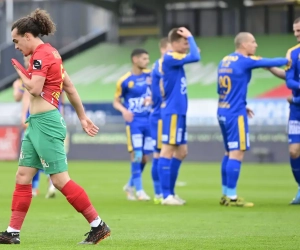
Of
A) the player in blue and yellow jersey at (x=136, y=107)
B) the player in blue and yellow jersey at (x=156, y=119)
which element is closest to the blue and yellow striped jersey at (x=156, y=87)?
the player in blue and yellow jersey at (x=156, y=119)

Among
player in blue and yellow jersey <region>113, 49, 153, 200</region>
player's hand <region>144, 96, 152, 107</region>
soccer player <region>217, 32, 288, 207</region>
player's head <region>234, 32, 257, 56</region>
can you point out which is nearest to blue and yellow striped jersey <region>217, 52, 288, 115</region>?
soccer player <region>217, 32, 288, 207</region>

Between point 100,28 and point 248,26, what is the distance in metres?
7.80

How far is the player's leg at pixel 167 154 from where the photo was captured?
12773 millimetres

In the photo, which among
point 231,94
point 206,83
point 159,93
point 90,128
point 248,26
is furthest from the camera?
point 248,26

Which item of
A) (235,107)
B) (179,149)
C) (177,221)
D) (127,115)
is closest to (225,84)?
(235,107)

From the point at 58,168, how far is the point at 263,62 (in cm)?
521

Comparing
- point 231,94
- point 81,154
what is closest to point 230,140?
point 231,94

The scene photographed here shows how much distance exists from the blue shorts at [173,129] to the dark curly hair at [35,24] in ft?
16.8

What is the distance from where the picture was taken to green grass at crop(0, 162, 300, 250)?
7.92 metres

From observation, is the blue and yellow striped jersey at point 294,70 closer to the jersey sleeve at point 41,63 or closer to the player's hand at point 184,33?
the player's hand at point 184,33

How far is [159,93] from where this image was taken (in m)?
14.1

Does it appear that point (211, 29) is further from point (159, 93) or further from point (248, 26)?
point (159, 93)

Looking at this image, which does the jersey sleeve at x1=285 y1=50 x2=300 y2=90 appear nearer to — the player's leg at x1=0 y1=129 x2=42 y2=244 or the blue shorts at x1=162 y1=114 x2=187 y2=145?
the blue shorts at x1=162 y1=114 x2=187 y2=145

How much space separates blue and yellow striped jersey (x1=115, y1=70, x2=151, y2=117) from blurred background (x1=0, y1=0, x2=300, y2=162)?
1397cm
